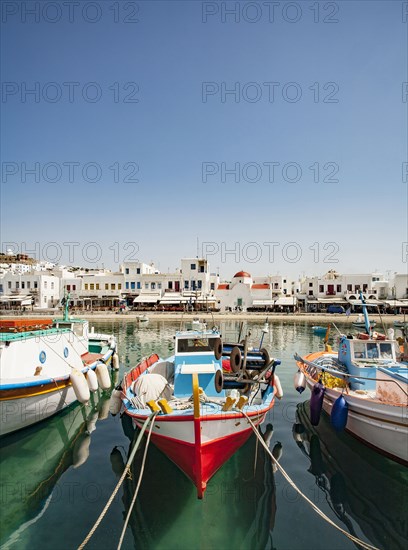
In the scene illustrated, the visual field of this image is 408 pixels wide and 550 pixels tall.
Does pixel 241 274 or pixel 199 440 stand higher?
pixel 241 274

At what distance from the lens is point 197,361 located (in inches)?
551

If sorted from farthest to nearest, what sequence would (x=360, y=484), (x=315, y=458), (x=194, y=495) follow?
1. (x=315, y=458)
2. (x=360, y=484)
3. (x=194, y=495)

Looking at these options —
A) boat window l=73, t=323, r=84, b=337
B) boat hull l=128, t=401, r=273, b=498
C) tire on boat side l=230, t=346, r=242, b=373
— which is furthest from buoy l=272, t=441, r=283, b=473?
boat window l=73, t=323, r=84, b=337

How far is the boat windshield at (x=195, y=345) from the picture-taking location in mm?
14734

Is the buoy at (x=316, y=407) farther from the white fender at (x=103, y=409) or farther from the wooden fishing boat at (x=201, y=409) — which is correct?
the white fender at (x=103, y=409)

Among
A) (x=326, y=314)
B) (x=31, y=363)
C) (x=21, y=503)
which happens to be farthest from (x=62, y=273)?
(x=21, y=503)

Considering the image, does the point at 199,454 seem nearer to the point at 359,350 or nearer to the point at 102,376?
the point at 102,376

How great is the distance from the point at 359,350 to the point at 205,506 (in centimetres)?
935

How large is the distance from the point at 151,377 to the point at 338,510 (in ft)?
23.0

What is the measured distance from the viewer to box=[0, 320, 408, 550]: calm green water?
25.6 ft

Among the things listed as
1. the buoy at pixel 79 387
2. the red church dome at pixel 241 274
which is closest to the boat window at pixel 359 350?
the buoy at pixel 79 387

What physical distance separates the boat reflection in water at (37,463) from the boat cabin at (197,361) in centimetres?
412

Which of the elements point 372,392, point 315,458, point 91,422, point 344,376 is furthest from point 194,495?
point 344,376

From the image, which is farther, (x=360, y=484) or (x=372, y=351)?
(x=372, y=351)
